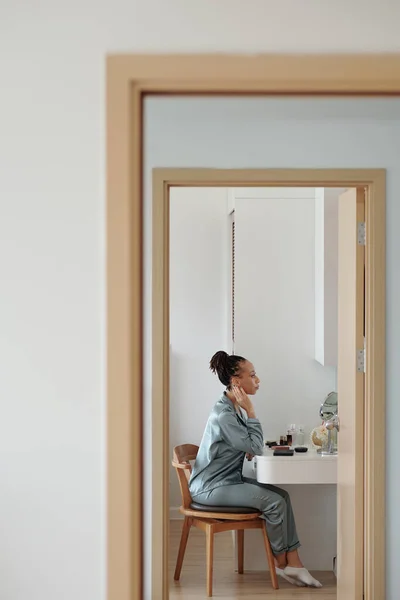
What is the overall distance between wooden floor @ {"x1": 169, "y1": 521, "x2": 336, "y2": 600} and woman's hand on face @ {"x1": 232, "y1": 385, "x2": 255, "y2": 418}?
2.75 ft

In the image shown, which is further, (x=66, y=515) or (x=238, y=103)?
(x=238, y=103)

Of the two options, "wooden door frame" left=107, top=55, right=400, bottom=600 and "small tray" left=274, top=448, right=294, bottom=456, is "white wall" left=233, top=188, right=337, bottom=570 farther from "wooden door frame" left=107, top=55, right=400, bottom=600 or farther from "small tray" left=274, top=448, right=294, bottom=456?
"wooden door frame" left=107, top=55, right=400, bottom=600

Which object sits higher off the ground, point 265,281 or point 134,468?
point 265,281

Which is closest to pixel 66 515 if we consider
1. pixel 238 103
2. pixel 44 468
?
pixel 44 468

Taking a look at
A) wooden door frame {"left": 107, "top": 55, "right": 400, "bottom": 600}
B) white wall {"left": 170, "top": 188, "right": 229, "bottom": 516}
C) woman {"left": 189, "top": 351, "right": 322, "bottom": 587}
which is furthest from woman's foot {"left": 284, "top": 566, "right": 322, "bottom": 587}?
wooden door frame {"left": 107, "top": 55, "right": 400, "bottom": 600}

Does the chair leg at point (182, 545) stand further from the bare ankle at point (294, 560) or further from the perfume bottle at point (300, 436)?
the perfume bottle at point (300, 436)

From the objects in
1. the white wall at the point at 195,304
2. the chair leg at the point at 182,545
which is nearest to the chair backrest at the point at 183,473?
the chair leg at the point at 182,545

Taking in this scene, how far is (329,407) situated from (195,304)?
4.36ft

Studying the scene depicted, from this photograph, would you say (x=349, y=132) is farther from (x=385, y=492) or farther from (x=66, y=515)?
(x=66, y=515)

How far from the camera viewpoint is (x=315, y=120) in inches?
116

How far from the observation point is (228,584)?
3723mm

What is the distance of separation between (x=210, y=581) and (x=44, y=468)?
2409 millimetres

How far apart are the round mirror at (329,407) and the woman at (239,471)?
335 mm

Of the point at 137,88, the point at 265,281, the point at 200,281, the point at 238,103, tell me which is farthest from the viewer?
the point at 200,281
